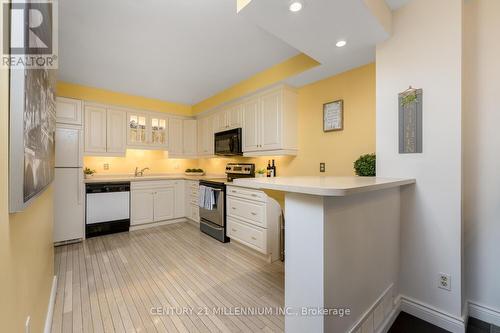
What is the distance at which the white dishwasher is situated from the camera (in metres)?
3.53

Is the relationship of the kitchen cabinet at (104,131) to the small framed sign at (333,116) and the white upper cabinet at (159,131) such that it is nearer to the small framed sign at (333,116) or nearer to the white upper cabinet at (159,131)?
the white upper cabinet at (159,131)

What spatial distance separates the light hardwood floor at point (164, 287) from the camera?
165cm

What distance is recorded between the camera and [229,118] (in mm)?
3998

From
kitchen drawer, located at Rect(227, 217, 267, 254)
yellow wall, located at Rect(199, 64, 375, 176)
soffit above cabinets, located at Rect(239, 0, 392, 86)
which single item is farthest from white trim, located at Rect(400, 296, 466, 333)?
soffit above cabinets, located at Rect(239, 0, 392, 86)

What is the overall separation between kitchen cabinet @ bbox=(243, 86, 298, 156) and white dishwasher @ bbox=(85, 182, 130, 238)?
2.43 m

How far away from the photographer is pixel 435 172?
1.66 m

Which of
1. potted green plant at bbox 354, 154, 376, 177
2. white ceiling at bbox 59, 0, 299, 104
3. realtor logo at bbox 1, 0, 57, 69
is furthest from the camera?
potted green plant at bbox 354, 154, 376, 177

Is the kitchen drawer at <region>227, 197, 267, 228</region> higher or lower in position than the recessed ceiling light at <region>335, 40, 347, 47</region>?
lower

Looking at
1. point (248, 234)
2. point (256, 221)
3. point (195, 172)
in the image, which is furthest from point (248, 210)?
point (195, 172)

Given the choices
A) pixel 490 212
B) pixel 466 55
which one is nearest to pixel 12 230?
pixel 490 212

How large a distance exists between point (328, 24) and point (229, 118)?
2.52 meters

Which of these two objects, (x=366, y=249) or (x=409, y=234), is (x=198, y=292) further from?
(x=409, y=234)

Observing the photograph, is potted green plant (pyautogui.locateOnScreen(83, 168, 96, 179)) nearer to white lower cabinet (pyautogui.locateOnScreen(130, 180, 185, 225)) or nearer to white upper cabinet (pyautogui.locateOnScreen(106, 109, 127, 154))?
white upper cabinet (pyautogui.locateOnScreen(106, 109, 127, 154))

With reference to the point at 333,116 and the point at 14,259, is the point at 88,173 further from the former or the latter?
the point at 333,116
